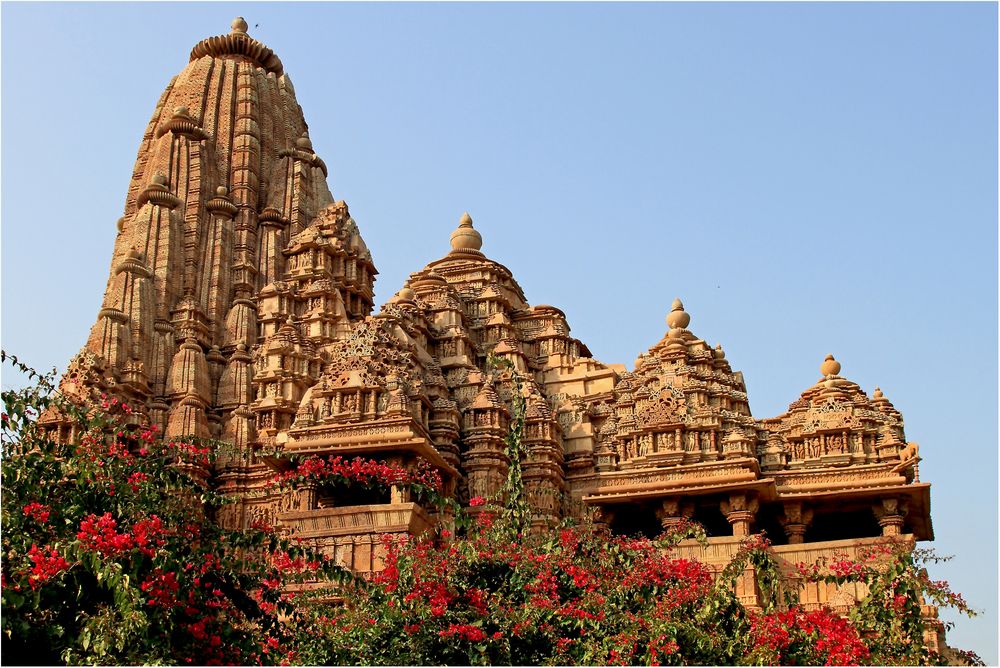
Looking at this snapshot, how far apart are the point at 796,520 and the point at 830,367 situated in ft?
12.8

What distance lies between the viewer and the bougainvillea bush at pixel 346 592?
13922 millimetres

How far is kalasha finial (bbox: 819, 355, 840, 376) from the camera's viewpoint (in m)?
29.7

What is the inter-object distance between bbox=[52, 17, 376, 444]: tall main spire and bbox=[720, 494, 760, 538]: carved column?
9565 mm

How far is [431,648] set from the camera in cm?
1641

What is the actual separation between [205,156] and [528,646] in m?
21.8

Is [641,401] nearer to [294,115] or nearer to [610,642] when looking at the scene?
[610,642]

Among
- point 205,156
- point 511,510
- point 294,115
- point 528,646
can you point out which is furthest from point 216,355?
point 528,646

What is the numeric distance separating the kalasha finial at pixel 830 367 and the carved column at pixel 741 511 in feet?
13.5

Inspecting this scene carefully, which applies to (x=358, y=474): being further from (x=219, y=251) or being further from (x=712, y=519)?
(x=219, y=251)

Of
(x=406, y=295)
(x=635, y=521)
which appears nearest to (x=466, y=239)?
(x=406, y=295)

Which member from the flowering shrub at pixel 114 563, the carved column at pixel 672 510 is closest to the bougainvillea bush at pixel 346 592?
the flowering shrub at pixel 114 563

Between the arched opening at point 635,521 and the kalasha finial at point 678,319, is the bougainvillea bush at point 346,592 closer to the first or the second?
the arched opening at point 635,521

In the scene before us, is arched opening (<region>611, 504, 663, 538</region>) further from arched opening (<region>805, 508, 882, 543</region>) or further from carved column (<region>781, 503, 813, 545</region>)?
arched opening (<region>805, 508, 882, 543</region>)

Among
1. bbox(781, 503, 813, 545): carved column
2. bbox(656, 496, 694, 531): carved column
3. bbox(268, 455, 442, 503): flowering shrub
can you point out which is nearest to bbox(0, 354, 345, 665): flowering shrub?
bbox(268, 455, 442, 503): flowering shrub
